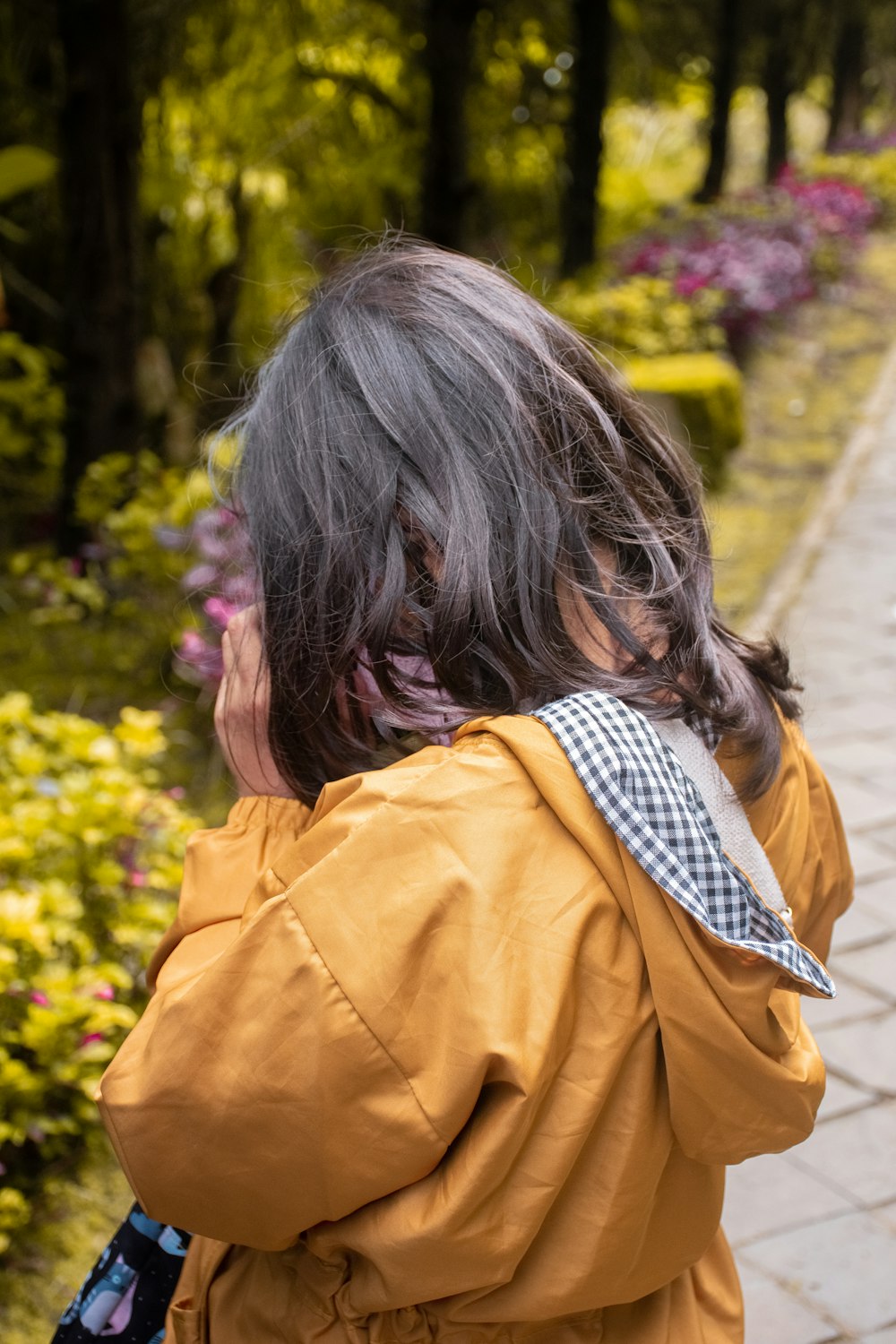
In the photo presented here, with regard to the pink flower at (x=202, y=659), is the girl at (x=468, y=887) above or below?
above

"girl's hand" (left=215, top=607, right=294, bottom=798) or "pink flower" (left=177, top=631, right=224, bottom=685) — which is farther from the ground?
"girl's hand" (left=215, top=607, right=294, bottom=798)

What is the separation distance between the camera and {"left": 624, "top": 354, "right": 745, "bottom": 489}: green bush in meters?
6.94

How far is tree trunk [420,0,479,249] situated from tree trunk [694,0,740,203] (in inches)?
328

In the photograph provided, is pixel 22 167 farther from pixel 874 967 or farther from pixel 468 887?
pixel 874 967

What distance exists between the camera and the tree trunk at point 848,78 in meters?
18.4

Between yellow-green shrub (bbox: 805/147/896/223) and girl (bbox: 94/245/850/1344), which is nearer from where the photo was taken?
girl (bbox: 94/245/850/1344)

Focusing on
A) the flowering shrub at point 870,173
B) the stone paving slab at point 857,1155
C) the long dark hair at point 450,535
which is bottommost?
the stone paving slab at point 857,1155

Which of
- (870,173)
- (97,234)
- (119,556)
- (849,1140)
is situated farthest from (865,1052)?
(870,173)

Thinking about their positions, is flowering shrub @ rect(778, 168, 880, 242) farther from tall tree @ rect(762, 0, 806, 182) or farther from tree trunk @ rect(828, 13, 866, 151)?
tree trunk @ rect(828, 13, 866, 151)

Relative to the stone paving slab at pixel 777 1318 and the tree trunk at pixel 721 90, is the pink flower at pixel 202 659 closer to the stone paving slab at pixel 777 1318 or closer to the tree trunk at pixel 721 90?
the stone paving slab at pixel 777 1318

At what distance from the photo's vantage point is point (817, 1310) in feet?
7.67

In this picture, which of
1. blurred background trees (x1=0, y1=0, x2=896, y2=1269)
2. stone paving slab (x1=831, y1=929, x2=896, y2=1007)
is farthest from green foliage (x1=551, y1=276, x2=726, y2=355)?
stone paving slab (x1=831, y1=929, x2=896, y2=1007)

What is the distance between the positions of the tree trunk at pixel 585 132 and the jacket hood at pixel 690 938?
9.65 m

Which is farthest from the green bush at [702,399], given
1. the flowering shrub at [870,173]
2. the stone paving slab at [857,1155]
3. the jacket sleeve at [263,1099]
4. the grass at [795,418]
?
the flowering shrub at [870,173]
